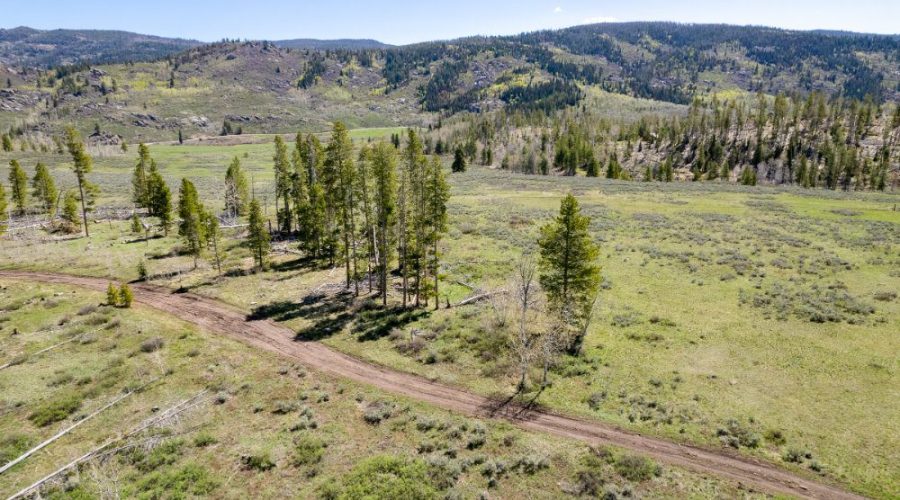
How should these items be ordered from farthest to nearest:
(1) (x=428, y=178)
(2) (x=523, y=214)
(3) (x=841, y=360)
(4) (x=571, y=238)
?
1. (2) (x=523, y=214)
2. (1) (x=428, y=178)
3. (4) (x=571, y=238)
4. (3) (x=841, y=360)

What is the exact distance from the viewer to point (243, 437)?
937 inches

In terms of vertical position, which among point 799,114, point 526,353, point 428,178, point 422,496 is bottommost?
point 422,496

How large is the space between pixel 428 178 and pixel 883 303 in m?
41.0

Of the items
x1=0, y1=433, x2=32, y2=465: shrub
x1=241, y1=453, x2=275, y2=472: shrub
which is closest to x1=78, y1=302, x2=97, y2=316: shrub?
x1=0, y1=433, x2=32, y2=465: shrub

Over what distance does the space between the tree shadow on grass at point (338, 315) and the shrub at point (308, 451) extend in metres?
12.3

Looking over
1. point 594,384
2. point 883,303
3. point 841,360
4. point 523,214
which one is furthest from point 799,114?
point 594,384

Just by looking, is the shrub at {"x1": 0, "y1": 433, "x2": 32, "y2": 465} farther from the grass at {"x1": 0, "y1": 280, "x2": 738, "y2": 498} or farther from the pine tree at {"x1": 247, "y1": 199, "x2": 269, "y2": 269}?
the pine tree at {"x1": 247, "y1": 199, "x2": 269, "y2": 269}

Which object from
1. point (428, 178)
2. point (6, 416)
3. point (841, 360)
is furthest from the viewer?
point (428, 178)

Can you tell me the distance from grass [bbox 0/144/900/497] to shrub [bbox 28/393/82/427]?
14.7 meters

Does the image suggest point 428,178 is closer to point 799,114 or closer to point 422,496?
point 422,496

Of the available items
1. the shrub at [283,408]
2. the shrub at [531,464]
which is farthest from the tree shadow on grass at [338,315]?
the shrub at [531,464]

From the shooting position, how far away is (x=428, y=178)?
38844mm

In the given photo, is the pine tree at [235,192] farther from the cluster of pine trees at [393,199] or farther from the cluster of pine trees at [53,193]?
the cluster of pine trees at [393,199]

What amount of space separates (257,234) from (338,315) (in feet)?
57.8
